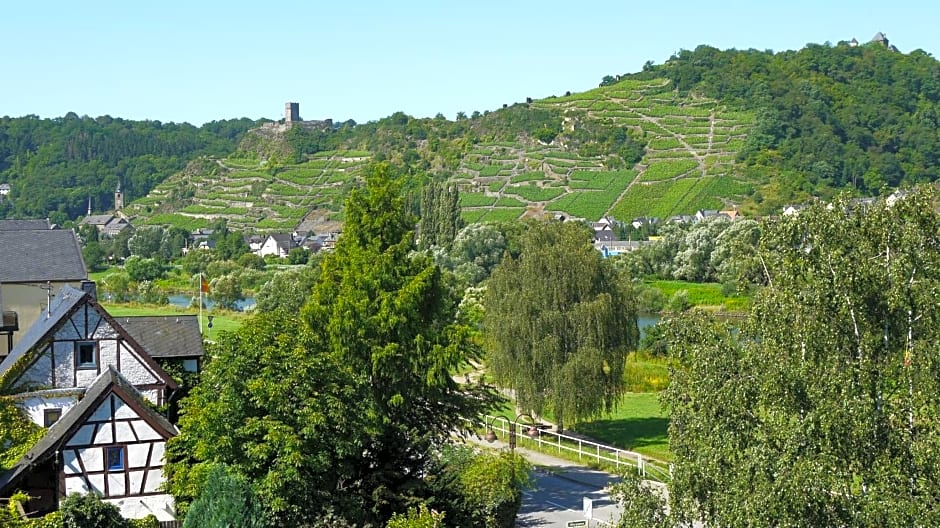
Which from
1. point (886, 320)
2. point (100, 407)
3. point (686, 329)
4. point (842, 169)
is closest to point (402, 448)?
point (100, 407)

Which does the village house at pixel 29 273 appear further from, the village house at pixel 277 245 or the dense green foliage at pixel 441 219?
the village house at pixel 277 245

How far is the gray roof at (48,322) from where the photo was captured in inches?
945

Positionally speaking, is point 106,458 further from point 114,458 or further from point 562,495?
point 562,495

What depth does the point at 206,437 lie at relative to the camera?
67.6 feet

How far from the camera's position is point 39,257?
104ft

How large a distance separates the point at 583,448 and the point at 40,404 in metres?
16.0

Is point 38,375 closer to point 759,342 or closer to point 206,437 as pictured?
point 206,437

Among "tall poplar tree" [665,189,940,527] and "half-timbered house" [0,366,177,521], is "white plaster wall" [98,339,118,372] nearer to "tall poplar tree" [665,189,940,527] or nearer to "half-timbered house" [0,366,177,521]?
"half-timbered house" [0,366,177,521]

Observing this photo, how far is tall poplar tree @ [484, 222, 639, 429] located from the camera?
108 ft

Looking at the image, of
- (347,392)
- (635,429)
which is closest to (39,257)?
(347,392)

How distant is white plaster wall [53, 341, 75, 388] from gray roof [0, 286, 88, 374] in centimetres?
50

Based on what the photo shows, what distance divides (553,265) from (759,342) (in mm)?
17910

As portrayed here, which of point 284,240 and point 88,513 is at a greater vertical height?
point 88,513

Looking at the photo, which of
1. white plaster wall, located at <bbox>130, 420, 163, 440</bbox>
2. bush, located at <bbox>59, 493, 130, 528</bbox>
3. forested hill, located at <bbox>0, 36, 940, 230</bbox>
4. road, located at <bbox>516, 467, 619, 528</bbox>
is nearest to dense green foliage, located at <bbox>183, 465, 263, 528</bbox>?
bush, located at <bbox>59, 493, 130, 528</bbox>
